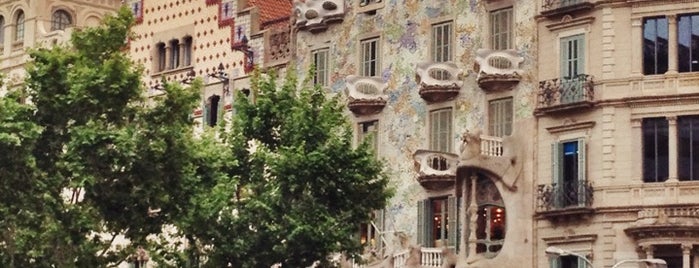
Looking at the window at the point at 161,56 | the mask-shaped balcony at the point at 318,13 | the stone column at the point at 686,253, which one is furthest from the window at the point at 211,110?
the stone column at the point at 686,253

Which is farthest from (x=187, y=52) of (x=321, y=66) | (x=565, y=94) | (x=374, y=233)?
(x=565, y=94)

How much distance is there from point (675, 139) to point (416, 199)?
9.47 m

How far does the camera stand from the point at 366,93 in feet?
205

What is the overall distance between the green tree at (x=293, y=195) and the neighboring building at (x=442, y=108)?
4.05 m

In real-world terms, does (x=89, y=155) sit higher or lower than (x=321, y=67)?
lower

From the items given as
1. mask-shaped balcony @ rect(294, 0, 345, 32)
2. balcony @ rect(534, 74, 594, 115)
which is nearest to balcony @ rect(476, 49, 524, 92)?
balcony @ rect(534, 74, 594, 115)

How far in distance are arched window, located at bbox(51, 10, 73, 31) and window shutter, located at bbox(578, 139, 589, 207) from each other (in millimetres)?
26643

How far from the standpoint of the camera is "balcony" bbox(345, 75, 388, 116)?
62312mm

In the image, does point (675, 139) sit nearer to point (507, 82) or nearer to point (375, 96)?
point (507, 82)

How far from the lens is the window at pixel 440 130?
60312mm

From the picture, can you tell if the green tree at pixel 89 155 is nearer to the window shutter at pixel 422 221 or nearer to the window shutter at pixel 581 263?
the window shutter at pixel 422 221

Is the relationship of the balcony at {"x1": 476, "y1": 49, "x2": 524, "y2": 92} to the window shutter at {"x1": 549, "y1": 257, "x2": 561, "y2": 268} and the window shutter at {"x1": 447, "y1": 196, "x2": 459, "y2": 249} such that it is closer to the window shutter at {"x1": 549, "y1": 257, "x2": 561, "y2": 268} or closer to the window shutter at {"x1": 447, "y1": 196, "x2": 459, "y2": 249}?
the window shutter at {"x1": 447, "y1": 196, "x2": 459, "y2": 249}

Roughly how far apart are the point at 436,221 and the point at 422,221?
44cm

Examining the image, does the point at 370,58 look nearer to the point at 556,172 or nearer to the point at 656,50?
the point at 556,172
